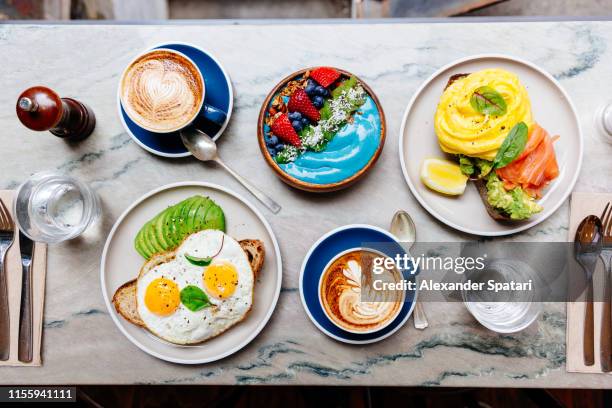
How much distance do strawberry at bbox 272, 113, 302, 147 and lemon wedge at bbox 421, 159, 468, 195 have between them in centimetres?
47

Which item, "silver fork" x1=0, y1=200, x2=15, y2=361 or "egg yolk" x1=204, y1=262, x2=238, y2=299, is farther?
"silver fork" x1=0, y1=200, x2=15, y2=361

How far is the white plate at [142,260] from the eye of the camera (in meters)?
1.59

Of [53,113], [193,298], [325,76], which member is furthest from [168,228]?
[325,76]

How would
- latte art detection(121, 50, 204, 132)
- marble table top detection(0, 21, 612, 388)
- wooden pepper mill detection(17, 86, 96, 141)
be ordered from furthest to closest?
1. marble table top detection(0, 21, 612, 388)
2. latte art detection(121, 50, 204, 132)
3. wooden pepper mill detection(17, 86, 96, 141)

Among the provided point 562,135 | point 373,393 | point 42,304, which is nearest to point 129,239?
point 42,304

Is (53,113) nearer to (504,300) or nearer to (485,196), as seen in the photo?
(485,196)

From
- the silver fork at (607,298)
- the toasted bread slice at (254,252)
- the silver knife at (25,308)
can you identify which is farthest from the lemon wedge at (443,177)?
the silver knife at (25,308)

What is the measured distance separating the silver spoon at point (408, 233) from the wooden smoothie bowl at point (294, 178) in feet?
0.74

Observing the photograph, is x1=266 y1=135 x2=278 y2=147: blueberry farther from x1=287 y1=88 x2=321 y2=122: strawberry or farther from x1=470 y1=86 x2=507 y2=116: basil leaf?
x1=470 y1=86 x2=507 y2=116: basil leaf

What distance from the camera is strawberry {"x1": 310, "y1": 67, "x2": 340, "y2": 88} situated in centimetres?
154

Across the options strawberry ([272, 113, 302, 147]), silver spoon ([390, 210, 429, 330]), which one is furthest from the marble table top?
strawberry ([272, 113, 302, 147])

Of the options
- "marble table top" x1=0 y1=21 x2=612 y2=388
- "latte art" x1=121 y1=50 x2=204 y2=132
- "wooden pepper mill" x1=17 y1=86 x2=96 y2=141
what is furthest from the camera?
"marble table top" x1=0 y1=21 x2=612 y2=388

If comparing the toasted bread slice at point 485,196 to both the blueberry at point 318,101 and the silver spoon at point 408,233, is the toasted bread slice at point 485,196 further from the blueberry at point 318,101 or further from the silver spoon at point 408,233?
the blueberry at point 318,101

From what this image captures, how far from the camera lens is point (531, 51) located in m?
1.68
